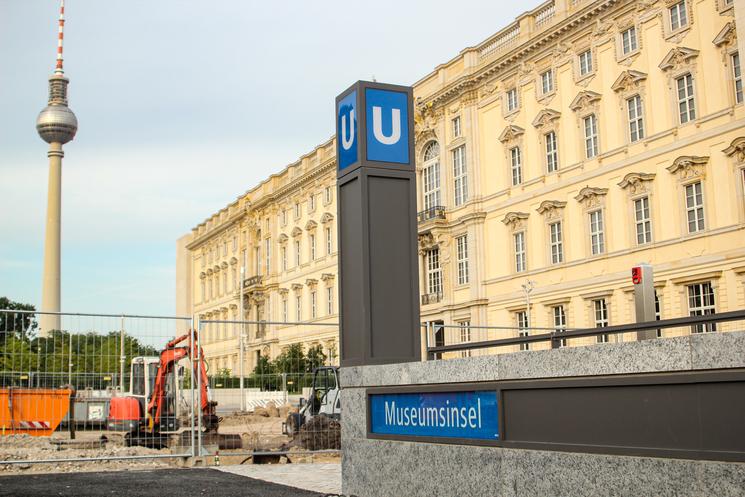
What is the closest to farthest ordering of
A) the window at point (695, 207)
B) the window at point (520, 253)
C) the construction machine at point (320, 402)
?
the construction machine at point (320, 402)
the window at point (695, 207)
the window at point (520, 253)

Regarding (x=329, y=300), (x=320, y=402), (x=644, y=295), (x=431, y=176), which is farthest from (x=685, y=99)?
(x=329, y=300)

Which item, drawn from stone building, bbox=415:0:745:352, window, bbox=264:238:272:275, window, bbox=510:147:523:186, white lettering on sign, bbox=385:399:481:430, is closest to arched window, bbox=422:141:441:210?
stone building, bbox=415:0:745:352

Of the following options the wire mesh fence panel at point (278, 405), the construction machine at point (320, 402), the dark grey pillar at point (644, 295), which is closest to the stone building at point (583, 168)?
the construction machine at point (320, 402)

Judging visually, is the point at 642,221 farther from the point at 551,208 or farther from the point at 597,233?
the point at 551,208

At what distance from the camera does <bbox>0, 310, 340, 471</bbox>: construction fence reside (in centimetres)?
1488

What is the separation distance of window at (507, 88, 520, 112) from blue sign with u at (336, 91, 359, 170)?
1333 inches

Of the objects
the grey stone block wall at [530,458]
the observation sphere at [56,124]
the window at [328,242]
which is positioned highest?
the observation sphere at [56,124]

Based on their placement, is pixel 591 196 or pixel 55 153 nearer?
pixel 591 196

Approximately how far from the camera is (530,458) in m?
5.93

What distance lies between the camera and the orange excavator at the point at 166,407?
58.9 feet

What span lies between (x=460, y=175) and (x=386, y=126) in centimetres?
3786

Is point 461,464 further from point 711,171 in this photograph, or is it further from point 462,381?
point 711,171

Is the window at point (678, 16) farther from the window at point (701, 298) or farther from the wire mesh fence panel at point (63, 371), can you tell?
the wire mesh fence panel at point (63, 371)

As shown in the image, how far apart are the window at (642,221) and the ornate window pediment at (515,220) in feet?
21.6
